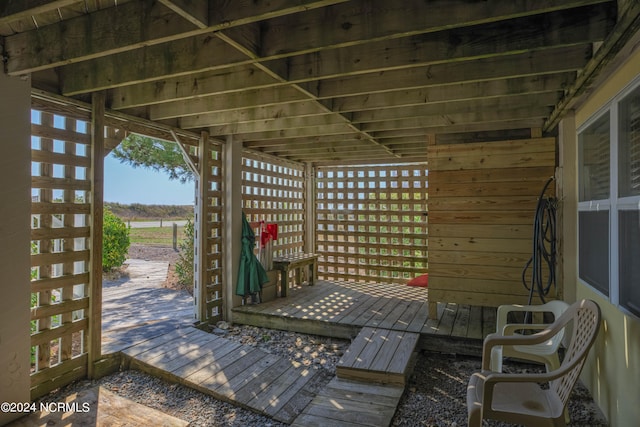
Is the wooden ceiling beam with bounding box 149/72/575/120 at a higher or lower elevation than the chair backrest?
higher

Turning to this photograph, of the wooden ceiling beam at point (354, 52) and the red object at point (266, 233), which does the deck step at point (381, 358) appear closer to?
the red object at point (266, 233)

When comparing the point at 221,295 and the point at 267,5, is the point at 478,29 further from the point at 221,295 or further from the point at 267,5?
the point at 221,295

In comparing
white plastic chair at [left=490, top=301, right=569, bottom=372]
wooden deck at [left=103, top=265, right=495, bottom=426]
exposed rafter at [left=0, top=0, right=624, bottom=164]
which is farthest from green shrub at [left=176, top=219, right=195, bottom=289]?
white plastic chair at [left=490, top=301, right=569, bottom=372]

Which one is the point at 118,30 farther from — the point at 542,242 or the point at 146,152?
the point at 146,152

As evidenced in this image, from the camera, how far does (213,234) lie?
4.76 m

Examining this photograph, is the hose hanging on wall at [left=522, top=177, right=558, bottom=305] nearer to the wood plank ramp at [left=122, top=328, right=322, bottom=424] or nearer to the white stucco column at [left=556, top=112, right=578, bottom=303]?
the white stucco column at [left=556, top=112, right=578, bottom=303]

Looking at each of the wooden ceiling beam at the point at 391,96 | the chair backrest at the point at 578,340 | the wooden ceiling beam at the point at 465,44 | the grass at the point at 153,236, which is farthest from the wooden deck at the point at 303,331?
the grass at the point at 153,236

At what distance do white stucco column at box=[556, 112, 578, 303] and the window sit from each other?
1.54 ft

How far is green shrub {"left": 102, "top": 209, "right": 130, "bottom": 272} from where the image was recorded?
22.0ft

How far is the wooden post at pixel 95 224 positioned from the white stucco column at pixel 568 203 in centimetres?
406

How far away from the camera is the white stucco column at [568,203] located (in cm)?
342

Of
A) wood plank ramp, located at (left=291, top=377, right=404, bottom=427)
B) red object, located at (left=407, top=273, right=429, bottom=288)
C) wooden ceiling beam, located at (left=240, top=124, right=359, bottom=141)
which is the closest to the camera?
wood plank ramp, located at (left=291, top=377, right=404, bottom=427)

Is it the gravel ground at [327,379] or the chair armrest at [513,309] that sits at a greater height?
the chair armrest at [513,309]

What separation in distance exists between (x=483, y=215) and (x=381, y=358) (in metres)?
1.81
